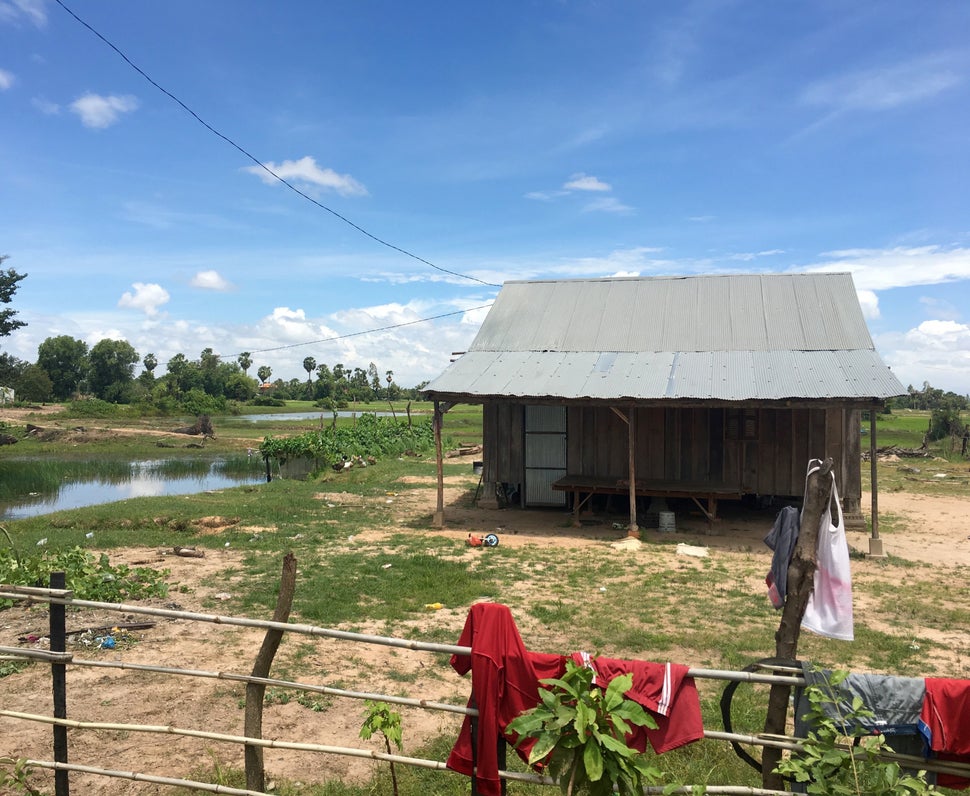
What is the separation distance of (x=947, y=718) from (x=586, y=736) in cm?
174

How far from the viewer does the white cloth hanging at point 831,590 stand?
12.9ft

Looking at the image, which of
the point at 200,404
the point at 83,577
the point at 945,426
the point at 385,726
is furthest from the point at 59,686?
the point at 200,404

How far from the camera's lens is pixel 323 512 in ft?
51.8

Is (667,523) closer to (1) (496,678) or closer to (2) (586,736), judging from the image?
(1) (496,678)

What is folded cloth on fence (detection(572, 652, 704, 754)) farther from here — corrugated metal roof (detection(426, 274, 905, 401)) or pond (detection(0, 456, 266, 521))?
pond (detection(0, 456, 266, 521))

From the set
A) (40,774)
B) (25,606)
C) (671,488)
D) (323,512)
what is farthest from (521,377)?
Answer: (40,774)

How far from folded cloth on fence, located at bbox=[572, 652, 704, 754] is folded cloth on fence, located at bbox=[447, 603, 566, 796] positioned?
0.74 ft

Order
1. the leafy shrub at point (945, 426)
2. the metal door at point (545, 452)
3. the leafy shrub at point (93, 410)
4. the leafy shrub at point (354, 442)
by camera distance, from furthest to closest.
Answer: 1. the leafy shrub at point (93, 410)
2. the leafy shrub at point (945, 426)
3. the leafy shrub at point (354, 442)
4. the metal door at point (545, 452)

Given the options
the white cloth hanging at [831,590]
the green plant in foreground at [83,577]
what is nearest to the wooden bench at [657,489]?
the green plant in foreground at [83,577]

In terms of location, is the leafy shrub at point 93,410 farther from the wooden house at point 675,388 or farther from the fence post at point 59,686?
the fence post at point 59,686

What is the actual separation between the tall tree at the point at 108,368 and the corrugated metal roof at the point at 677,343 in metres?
80.2

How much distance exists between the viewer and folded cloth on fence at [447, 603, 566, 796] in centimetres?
344

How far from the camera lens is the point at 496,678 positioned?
11.3 ft

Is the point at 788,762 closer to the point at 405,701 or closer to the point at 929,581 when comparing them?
the point at 405,701
